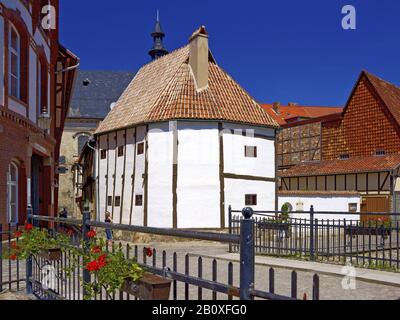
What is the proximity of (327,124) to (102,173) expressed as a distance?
20.8 m

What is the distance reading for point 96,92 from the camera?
48.6 meters

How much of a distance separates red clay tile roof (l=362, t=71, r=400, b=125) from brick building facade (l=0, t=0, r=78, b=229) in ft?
83.7

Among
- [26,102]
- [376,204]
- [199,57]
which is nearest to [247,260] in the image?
[26,102]

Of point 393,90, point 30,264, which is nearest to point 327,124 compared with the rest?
point 393,90

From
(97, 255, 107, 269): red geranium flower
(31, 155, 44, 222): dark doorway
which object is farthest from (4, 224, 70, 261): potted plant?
(31, 155, 44, 222): dark doorway

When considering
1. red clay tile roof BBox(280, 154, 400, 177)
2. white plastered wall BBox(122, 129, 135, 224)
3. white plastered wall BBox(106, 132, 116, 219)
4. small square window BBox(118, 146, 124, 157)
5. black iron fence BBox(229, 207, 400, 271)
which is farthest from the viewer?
red clay tile roof BBox(280, 154, 400, 177)

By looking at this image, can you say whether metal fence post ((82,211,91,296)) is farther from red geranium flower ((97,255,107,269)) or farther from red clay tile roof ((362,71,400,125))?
red clay tile roof ((362,71,400,125))

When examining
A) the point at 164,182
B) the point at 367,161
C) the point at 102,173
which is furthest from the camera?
the point at 367,161

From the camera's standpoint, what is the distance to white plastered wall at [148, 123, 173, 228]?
22625 mm

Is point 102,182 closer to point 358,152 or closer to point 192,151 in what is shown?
point 192,151

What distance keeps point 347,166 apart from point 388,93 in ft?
25.9

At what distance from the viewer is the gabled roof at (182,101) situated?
23.3 meters
